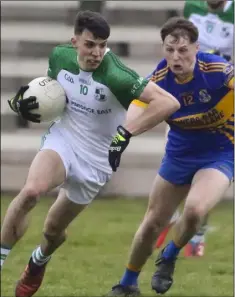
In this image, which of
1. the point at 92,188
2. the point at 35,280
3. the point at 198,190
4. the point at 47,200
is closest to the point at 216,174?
the point at 198,190

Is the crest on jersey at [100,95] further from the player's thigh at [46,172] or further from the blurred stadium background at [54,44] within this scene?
the blurred stadium background at [54,44]

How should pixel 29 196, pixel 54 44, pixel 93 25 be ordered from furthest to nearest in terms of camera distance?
1. pixel 54 44
2. pixel 93 25
3. pixel 29 196

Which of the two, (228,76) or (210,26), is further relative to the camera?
Answer: (210,26)

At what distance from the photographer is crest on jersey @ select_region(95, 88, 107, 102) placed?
6.86m

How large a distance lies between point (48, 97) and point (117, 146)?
27.5 inches

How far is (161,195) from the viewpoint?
7.51 metres

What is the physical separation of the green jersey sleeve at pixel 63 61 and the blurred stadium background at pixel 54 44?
6544mm

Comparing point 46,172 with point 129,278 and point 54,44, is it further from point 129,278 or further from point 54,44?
point 54,44

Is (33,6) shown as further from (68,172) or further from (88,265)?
(68,172)

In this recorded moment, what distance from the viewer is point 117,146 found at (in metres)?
6.50

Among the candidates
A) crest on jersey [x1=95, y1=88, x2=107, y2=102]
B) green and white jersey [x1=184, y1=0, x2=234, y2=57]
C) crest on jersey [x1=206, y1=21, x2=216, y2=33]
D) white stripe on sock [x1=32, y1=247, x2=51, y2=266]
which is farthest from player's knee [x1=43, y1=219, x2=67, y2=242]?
crest on jersey [x1=206, y1=21, x2=216, y2=33]

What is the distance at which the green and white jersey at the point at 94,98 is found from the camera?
6789mm

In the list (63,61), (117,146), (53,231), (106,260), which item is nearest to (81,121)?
(63,61)

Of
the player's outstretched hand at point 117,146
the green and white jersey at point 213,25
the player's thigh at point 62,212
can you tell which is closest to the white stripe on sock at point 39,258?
the player's thigh at point 62,212
